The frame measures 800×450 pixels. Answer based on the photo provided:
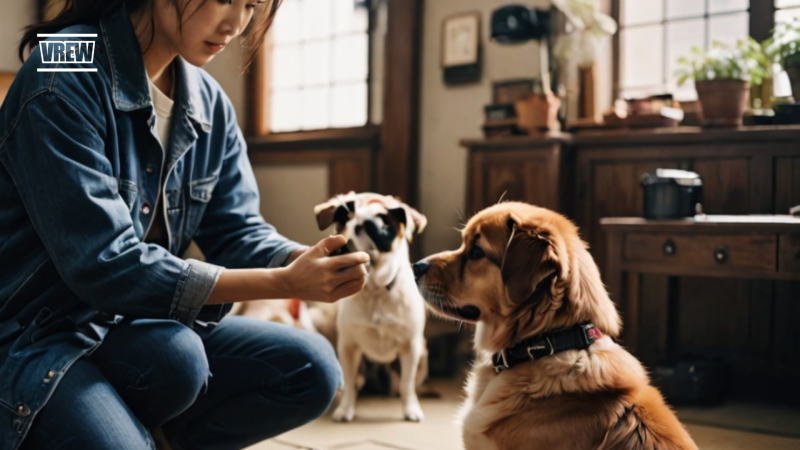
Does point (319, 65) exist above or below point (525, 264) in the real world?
above

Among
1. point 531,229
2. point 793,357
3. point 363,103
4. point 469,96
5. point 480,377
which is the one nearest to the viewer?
point 531,229

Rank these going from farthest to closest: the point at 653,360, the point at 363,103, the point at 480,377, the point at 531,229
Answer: the point at 363,103
the point at 653,360
the point at 480,377
the point at 531,229

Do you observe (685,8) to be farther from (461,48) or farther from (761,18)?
(461,48)

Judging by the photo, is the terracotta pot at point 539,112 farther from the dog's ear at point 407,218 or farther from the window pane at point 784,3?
the window pane at point 784,3

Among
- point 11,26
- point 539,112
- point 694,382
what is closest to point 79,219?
point 694,382

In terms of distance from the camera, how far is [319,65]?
17.8 ft

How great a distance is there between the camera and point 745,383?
11.2ft

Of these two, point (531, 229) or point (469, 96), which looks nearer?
point (531, 229)

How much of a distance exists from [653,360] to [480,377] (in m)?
2.16

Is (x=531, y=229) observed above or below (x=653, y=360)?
above

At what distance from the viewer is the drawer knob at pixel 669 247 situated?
2969 mm

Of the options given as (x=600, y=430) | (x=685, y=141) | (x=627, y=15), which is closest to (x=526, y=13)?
(x=627, y=15)

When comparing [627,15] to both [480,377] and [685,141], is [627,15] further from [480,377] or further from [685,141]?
[480,377]

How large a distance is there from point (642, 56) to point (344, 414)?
2.42 m
